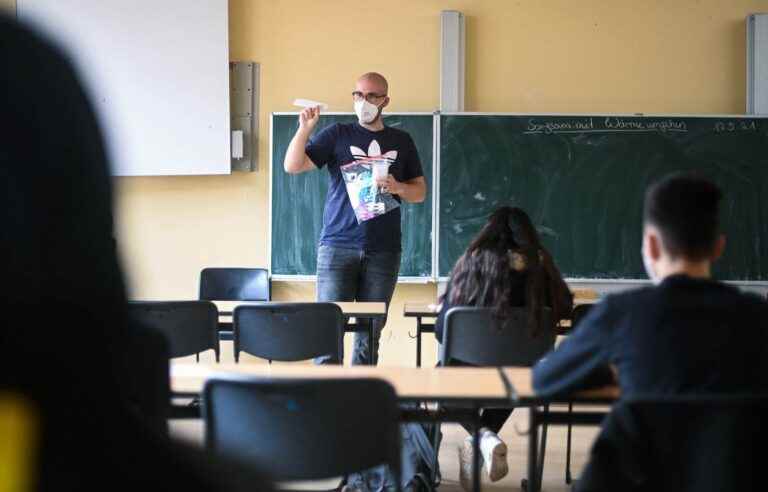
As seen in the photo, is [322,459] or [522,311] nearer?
[322,459]

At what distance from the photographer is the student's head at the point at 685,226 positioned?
170cm

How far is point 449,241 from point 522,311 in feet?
7.30

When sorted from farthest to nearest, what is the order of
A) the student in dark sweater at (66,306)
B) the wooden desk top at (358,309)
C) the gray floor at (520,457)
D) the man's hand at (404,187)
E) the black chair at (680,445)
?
the man's hand at (404,187) < the gray floor at (520,457) < the wooden desk top at (358,309) < the black chair at (680,445) < the student in dark sweater at (66,306)

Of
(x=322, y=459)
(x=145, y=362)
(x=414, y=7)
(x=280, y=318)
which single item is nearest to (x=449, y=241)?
(x=414, y=7)

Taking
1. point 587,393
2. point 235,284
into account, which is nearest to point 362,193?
point 235,284

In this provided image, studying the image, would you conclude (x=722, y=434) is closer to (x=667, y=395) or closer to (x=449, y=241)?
(x=667, y=395)

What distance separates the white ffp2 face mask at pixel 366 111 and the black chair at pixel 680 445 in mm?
2579

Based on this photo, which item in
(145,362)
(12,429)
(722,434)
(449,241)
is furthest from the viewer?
(449,241)

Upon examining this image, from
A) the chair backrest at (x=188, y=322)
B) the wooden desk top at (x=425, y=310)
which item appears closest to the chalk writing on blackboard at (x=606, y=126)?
the wooden desk top at (x=425, y=310)

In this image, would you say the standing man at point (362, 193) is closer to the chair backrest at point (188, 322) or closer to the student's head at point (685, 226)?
the chair backrest at point (188, 322)

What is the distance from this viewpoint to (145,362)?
40 cm

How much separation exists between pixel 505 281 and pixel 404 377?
941mm

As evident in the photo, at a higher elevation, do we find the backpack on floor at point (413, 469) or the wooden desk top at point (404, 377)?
the wooden desk top at point (404, 377)

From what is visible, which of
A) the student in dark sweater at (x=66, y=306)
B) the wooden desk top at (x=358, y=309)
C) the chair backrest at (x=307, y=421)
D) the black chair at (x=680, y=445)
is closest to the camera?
the student in dark sweater at (x=66, y=306)
